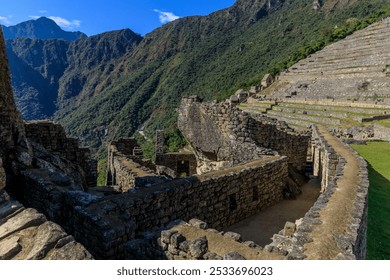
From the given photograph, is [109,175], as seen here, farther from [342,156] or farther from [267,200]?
[342,156]

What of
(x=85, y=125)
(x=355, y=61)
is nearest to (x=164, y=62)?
(x=85, y=125)

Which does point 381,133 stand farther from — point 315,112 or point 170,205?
point 170,205

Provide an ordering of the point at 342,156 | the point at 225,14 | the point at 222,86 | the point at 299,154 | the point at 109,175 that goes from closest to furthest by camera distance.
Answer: the point at 342,156 < the point at 299,154 < the point at 109,175 < the point at 222,86 < the point at 225,14

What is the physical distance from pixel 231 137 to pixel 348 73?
43833mm

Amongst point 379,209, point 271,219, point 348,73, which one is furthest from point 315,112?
point 271,219

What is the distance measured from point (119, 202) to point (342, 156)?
24.8 ft

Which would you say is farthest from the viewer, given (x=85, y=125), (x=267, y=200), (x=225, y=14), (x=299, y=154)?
(x=225, y=14)

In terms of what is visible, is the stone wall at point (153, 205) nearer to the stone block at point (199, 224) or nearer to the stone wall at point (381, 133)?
the stone block at point (199, 224)

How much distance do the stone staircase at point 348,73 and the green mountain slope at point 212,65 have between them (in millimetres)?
23052

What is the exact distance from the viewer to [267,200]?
8539mm

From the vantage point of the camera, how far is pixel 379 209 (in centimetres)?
764

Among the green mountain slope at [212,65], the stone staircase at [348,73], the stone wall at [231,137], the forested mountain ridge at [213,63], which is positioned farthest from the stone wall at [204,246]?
the green mountain slope at [212,65]

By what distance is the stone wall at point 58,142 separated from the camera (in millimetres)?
10523

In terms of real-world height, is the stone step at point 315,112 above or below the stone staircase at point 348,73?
below
